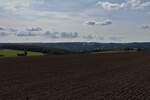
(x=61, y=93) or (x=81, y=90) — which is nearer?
(x=61, y=93)

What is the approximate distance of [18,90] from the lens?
21125 millimetres

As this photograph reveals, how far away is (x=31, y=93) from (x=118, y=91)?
5.28m

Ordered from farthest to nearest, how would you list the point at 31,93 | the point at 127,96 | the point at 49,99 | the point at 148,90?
the point at 148,90
the point at 31,93
the point at 127,96
the point at 49,99

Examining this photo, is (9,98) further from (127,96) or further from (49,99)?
(127,96)

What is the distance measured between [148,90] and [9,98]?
870cm

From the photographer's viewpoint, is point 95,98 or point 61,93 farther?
point 61,93

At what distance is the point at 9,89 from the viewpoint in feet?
70.9

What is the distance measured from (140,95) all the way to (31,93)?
6.30 m

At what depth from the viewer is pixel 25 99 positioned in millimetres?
17484

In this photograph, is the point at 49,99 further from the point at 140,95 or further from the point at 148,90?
the point at 148,90

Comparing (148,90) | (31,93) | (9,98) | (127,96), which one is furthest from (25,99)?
(148,90)

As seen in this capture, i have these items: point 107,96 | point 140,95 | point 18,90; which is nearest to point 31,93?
point 18,90

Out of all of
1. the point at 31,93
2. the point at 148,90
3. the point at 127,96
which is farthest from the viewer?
the point at 148,90

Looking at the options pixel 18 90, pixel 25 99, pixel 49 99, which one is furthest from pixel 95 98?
pixel 18 90
